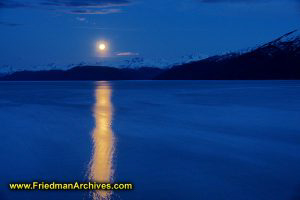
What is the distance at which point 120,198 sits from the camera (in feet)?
30.7

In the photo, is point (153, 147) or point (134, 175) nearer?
point (134, 175)

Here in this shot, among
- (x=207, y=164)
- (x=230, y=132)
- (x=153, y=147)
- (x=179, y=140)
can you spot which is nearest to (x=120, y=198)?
(x=207, y=164)

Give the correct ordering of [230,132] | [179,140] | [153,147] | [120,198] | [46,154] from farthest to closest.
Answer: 1. [230,132]
2. [179,140]
3. [153,147]
4. [46,154]
5. [120,198]

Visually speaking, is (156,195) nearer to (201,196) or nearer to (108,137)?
(201,196)

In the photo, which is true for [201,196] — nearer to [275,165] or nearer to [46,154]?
[275,165]

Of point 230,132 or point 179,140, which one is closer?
point 179,140

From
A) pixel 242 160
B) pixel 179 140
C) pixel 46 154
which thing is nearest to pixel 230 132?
pixel 179 140

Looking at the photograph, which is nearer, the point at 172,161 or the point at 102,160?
the point at 172,161

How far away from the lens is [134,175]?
1166cm

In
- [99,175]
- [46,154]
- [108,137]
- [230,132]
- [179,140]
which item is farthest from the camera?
[230,132]

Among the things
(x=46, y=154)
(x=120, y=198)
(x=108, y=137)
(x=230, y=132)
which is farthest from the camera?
(x=230, y=132)

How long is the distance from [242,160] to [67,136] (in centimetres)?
1018

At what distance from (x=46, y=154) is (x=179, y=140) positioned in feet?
21.9

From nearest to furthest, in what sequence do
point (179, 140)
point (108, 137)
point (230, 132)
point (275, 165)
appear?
point (275, 165)
point (179, 140)
point (108, 137)
point (230, 132)
